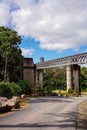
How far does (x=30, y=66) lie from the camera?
222ft

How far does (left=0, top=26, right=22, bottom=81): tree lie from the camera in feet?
156

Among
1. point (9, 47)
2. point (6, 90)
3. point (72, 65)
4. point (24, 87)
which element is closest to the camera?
point (6, 90)

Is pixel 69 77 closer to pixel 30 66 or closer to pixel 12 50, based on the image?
pixel 30 66

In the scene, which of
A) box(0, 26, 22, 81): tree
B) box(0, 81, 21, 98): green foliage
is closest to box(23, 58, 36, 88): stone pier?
box(0, 26, 22, 81): tree

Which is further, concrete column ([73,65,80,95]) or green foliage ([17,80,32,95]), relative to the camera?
concrete column ([73,65,80,95])

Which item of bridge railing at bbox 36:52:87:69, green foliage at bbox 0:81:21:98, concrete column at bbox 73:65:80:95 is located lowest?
green foliage at bbox 0:81:21:98

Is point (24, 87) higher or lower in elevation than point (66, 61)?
lower

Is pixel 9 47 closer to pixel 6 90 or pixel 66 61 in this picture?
pixel 6 90

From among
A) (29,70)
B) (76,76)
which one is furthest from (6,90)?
(76,76)

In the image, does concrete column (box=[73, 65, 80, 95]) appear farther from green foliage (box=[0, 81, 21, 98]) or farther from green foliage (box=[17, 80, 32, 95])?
green foliage (box=[0, 81, 21, 98])

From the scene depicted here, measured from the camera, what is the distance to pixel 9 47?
47.7 m

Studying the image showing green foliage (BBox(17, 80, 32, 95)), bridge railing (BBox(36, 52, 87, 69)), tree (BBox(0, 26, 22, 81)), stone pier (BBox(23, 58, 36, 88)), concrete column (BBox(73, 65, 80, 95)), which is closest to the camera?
tree (BBox(0, 26, 22, 81))

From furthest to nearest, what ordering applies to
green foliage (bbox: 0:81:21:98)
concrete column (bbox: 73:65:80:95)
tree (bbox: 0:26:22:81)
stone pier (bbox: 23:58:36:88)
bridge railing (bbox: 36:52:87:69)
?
stone pier (bbox: 23:58:36:88) → concrete column (bbox: 73:65:80:95) → bridge railing (bbox: 36:52:87:69) → tree (bbox: 0:26:22:81) → green foliage (bbox: 0:81:21:98)

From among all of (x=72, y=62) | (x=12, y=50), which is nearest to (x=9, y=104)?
(x=12, y=50)
